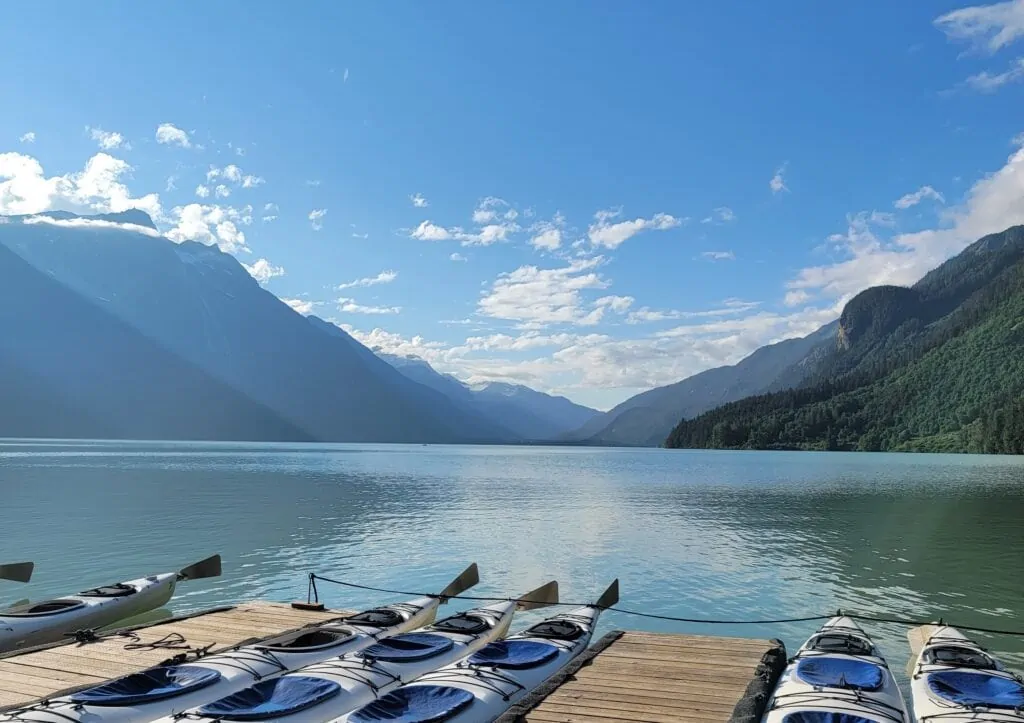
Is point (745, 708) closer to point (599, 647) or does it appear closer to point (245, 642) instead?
point (599, 647)

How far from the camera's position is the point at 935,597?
31812mm

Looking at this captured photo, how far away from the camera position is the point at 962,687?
14.8m

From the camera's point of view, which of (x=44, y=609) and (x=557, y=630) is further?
(x=44, y=609)

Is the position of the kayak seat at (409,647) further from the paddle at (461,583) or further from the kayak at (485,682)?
the paddle at (461,583)

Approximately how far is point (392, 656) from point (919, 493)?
278ft

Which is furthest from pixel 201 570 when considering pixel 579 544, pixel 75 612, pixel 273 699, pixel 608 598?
pixel 579 544

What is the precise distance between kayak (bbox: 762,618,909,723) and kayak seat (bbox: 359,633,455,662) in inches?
293

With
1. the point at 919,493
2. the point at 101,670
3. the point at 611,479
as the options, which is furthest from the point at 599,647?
the point at 611,479

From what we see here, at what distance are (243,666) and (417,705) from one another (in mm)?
4540

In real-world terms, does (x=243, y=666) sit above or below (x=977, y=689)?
above

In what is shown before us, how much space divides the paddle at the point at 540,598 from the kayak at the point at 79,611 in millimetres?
13293


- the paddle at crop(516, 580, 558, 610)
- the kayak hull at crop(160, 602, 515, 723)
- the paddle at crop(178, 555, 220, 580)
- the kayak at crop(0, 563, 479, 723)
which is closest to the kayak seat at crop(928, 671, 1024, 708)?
the kayak hull at crop(160, 602, 515, 723)

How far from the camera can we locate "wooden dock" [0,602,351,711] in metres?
15.0

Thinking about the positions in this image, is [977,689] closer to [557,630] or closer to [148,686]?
[557,630]
